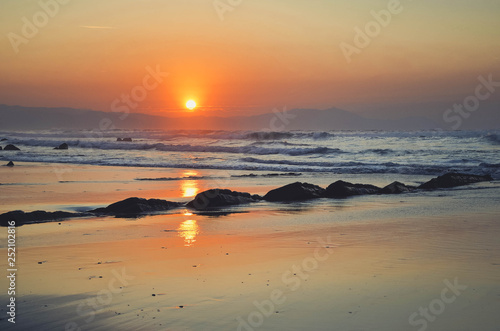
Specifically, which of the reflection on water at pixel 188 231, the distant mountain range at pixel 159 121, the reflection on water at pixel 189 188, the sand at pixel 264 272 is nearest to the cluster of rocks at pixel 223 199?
the sand at pixel 264 272

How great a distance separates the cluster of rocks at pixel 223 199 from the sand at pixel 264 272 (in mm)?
654

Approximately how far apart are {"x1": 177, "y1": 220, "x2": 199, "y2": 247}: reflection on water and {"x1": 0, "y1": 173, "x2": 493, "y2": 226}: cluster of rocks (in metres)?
1.78

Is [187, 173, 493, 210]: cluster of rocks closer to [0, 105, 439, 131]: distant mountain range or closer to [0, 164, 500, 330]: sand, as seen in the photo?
[0, 164, 500, 330]: sand

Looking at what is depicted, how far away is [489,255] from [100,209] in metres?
8.57

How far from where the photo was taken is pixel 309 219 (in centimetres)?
1158

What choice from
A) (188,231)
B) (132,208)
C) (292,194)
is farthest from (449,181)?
(188,231)

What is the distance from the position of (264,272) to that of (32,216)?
636 cm

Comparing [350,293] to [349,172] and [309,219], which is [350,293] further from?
[349,172]

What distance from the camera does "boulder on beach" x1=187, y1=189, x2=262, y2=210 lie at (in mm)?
13523

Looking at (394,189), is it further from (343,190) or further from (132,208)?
(132,208)

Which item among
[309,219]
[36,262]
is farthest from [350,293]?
[309,219]

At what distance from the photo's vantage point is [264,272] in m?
7.05

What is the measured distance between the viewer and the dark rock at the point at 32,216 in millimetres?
10820

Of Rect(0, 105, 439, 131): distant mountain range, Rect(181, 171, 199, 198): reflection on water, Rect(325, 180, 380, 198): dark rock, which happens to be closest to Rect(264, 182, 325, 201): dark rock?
Rect(325, 180, 380, 198): dark rock
